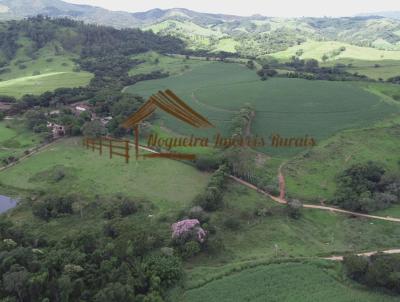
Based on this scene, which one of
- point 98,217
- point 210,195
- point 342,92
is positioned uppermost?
point 342,92

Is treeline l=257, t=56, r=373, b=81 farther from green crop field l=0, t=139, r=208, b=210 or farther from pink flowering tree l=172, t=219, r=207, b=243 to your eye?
pink flowering tree l=172, t=219, r=207, b=243

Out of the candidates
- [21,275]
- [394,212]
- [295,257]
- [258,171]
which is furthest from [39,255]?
[394,212]

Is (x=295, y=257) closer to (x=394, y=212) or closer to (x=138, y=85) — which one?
(x=394, y=212)

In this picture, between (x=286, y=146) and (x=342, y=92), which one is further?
(x=342, y=92)

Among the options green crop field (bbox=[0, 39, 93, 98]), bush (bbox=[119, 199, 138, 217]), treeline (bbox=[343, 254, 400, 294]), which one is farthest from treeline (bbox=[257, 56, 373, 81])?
treeline (bbox=[343, 254, 400, 294])

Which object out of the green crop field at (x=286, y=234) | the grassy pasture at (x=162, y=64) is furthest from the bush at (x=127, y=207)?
the grassy pasture at (x=162, y=64)

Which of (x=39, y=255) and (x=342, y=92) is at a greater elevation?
(x=342, y=92)

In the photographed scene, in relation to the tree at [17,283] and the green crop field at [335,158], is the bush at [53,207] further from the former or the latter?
the green crop field at [335,158]
